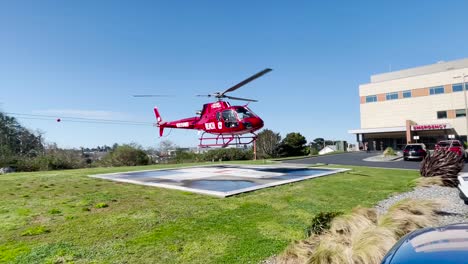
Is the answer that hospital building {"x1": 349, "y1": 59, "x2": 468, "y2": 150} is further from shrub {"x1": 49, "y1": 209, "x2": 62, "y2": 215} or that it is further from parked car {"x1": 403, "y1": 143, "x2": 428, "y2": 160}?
shrub {"x1": 49, "y1": 209, "x2": 62, "y2": 215}

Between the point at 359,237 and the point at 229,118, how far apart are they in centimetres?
1201

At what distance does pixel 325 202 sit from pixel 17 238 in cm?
669

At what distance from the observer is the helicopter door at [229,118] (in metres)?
15.5

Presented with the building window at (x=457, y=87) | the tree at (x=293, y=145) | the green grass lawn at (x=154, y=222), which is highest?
the building window at (x=457, y=87)

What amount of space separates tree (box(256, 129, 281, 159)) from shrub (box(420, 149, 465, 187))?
83.7 feet

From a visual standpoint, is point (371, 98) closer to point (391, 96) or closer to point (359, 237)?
point (391, 96)

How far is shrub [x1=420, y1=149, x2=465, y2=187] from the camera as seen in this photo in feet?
36.6

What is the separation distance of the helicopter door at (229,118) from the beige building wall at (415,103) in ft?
129

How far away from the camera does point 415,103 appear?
147 ft

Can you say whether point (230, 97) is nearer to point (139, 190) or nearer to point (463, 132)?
point (139, 190)

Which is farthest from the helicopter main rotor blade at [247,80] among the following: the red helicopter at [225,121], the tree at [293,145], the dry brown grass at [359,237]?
the tree at [293,145]

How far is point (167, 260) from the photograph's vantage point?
13.4 ft

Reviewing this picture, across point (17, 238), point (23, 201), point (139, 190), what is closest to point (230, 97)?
point (139, 190)

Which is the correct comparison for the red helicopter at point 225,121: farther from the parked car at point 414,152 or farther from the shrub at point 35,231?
the parked car at point 414,152
